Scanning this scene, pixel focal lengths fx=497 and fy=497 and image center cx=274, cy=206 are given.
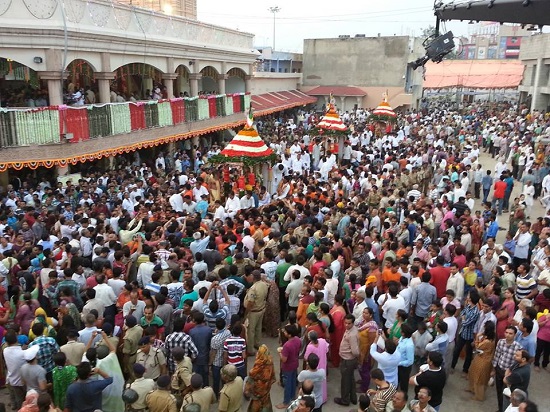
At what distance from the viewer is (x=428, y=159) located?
17156mm

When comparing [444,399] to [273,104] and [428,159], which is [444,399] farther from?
[273,104]

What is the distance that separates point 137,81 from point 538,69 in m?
24.7

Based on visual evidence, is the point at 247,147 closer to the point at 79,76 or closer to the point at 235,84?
the point at 79,76

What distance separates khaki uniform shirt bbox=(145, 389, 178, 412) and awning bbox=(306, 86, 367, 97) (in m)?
37.9

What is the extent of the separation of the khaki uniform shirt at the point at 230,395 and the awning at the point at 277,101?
22.6 m

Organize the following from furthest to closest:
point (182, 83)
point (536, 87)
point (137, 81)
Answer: point (536, 87), point (182, 83), point (137, 81)

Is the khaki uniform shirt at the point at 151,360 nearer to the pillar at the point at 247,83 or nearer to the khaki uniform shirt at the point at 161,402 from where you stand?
the khaki uniform shirt at the point at 161,402

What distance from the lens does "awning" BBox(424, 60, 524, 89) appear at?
138ft

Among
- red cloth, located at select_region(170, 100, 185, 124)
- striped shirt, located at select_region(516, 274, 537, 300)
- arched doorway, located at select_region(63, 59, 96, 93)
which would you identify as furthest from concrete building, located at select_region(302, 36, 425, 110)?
striped shirt, located at select_region(516, 274, 537, 300)

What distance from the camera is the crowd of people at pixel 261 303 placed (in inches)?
213

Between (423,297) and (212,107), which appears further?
(212,107)

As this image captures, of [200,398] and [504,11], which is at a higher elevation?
[504,11]

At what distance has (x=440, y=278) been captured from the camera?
777 centimetres

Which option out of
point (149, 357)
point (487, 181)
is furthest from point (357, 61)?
point (149, 357)
